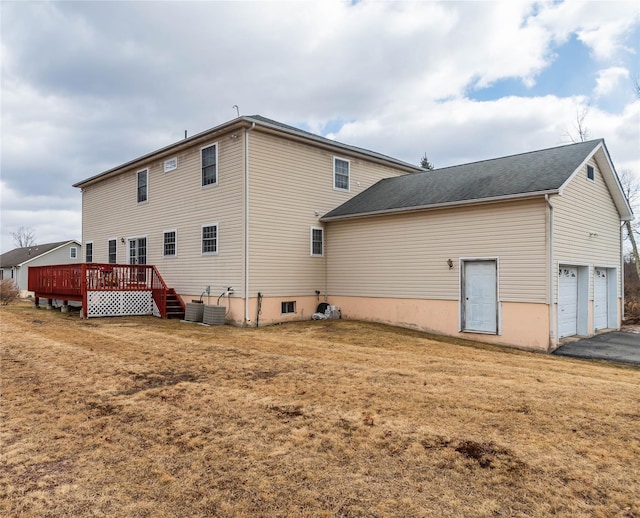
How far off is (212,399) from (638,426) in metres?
4.92

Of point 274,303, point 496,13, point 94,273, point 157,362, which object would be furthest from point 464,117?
point 157,362

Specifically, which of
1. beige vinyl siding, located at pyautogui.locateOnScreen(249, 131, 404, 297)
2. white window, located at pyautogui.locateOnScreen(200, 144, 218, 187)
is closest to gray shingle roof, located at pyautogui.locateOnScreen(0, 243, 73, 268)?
white window, located at pyautogui.locateOnScreen(200, 144, 218, 187)

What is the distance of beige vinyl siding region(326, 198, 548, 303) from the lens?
10664mm

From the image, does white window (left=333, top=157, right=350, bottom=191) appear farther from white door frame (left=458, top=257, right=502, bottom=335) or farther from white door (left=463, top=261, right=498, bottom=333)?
white door (left=463, top=261, right=498, bottom=333)

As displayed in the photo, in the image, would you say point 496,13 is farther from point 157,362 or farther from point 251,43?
point 157,362

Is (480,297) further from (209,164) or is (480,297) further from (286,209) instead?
(209,164)

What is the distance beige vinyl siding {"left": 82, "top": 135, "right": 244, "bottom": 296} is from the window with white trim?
0.31 meters

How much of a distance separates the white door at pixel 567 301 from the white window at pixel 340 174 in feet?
25.8

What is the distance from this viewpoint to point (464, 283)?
39.2 ft

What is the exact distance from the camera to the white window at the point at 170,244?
15883mm

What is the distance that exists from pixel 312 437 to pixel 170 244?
528 inches

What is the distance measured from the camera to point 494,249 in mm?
11273

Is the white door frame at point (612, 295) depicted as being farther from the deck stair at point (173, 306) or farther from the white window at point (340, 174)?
the deck stair at point (173, 306)

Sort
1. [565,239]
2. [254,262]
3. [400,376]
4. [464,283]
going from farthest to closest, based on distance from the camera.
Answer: [254,262]
[464,283]
[565,239]
[400,376]
